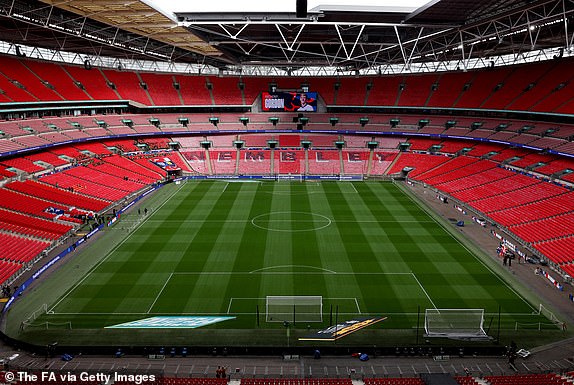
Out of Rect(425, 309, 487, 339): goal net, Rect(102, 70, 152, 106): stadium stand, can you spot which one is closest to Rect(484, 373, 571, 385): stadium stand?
Rect(425, 309, 487, 339): goal net

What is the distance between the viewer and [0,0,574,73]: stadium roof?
114ft

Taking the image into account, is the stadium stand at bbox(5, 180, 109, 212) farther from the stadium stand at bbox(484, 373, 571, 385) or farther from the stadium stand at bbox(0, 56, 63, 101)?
the stadium stand at bbox(484, 373, 571, 385)

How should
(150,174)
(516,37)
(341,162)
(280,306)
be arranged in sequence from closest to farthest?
(280,306) → (516,37) → (150,174) → (341,162)

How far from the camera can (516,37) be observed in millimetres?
48031

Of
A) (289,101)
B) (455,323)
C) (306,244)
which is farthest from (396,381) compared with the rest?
(289,101)

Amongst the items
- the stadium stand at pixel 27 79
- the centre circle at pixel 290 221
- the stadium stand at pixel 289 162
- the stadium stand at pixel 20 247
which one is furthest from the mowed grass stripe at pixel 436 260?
the stadium stand at pixel 27 79

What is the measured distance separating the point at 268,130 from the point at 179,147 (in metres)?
14.2

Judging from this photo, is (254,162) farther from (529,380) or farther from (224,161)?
(529,380)

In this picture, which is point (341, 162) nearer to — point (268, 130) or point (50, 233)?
point (268, 130)

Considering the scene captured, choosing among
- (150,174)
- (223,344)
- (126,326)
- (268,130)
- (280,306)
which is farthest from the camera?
(268,130)

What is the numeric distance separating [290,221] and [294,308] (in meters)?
15.5

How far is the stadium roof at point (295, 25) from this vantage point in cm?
3481

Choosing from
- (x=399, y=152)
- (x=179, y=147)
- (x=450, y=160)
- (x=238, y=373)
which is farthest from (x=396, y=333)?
(x=179, y=147)

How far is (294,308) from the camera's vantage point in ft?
70.1
